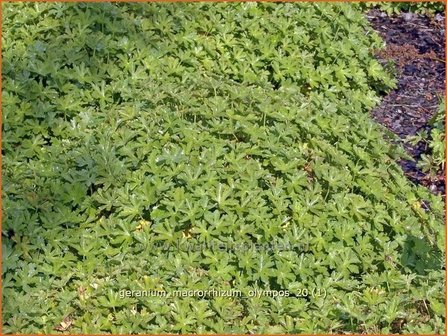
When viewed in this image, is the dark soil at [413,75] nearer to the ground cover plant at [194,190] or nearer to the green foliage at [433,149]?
the green foliage at [433,149]

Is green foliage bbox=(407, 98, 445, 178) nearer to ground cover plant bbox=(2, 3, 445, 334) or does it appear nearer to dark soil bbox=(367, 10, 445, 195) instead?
dark soil bbox=(367, 10, 445, 195)

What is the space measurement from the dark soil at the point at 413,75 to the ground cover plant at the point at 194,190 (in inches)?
15.9

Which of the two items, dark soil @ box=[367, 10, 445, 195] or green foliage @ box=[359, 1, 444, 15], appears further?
green foliage @ box=[359, 1, 444, 15]

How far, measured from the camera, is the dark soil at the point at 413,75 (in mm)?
5570

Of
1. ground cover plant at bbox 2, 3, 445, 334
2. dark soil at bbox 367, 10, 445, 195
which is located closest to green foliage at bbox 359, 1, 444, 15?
dark soil at bbox 367, 10, 445, 195

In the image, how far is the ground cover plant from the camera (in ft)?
12.5

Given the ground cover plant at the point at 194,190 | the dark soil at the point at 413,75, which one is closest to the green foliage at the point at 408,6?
the dark soil at the point at 413,75

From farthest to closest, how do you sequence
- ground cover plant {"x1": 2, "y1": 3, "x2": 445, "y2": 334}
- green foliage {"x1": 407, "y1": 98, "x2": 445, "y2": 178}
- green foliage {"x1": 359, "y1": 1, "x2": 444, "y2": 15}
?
green foliage {"x1": 359, "y1": 1, "x2": 444, "y2": 15} → green foliage {"x1": 407, "y1": 98, "x2": 445, "y2": 178} → ground cover plant {"x1": 2, "y1": 3, "x2": 445, "y2": 334}

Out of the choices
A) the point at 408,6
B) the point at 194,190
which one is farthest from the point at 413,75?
the point at 194,190

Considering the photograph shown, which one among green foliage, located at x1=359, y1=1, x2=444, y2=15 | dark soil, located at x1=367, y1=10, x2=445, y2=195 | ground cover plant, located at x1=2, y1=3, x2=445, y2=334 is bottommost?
dark soil, located at x1=367, y1=10, x2=445, y2=195

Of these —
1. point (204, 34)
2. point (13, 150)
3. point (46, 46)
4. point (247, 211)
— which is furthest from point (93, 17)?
point (247, 211)

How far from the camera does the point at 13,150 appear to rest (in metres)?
4.68

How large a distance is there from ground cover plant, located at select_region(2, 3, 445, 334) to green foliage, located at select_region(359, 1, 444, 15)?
1.63 metres

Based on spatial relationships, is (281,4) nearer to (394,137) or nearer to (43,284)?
(394,137)
